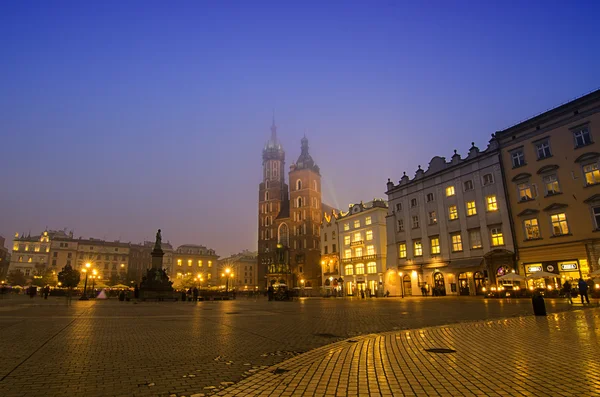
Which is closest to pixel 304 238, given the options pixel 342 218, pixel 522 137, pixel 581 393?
pixel 342 218

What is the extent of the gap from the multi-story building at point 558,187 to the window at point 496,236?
5.53 ft

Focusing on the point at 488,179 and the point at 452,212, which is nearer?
the point at 488,179

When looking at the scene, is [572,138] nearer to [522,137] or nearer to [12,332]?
[522,137]

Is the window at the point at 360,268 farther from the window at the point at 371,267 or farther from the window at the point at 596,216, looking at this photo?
the window at the point at 596,216

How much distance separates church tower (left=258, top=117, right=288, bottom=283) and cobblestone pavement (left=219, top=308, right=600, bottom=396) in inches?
3889

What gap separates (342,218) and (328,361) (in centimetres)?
6278

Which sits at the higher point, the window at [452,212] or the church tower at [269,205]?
the church tower at [269,205]

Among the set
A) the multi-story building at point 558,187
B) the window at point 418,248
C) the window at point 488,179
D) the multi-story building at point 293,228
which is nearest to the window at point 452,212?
the window at point 488,179

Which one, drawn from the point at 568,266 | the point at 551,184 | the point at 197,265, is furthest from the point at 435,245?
the point at 197,265

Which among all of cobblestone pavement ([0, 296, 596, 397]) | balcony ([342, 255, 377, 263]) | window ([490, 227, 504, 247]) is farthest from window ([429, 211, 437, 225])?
cobblestone pavement ([0, 296, 596, 397])

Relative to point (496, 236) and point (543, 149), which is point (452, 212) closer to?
point (496, 236)

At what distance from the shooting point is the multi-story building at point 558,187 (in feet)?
108

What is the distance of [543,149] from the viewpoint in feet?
122

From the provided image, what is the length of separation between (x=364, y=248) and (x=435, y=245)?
1649 centimetres
